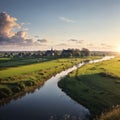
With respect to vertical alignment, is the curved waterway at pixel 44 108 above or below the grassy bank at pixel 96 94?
below

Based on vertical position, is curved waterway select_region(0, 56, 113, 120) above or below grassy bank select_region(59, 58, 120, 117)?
below

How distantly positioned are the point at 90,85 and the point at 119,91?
1005 cm

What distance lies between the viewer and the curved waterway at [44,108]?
3453 cm

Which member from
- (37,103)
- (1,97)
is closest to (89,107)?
(37,103)

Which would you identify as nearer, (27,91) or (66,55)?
(27,91)

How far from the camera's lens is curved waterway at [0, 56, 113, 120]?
34.5 meters

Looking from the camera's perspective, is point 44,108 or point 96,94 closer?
point 44,108

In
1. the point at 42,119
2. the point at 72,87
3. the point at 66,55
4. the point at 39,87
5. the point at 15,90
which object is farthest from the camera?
the point at 66,55

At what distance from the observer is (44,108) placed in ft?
129

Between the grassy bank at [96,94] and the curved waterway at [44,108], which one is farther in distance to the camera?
the grassy bank at [96,94]

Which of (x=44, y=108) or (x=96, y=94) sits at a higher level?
(x=96, y=94)

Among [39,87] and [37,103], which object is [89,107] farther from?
[39,87]

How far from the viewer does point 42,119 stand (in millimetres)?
33375

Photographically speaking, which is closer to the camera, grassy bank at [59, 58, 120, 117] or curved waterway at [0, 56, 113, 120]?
curved waterway at [0, 56, 113, 120]
